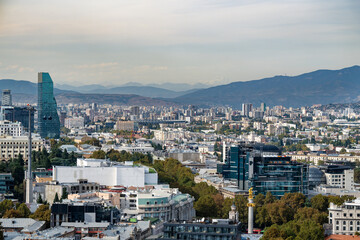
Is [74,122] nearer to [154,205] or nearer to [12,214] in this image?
[154,205]

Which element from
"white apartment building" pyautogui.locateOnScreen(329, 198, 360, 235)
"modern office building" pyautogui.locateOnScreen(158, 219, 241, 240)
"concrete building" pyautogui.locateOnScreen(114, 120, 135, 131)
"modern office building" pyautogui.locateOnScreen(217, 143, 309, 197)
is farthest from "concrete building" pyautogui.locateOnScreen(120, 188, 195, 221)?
"concrete building" pyautogui.locateOnScreen(114, 120, 135, 131)

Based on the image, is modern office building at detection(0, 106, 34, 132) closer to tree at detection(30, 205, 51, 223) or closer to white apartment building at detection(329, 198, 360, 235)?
tree at detection(30, 205, 51, 223)

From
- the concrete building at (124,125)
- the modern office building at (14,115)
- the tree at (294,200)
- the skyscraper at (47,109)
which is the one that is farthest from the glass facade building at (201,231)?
the concrete building at (124,125)

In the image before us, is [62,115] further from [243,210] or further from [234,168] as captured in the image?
[243,210]

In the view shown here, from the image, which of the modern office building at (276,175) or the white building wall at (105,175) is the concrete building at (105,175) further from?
the modern office building at (276,175)

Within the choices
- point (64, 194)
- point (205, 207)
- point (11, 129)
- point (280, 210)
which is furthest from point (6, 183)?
point (11, 129)

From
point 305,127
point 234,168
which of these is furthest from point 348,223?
point 305,127

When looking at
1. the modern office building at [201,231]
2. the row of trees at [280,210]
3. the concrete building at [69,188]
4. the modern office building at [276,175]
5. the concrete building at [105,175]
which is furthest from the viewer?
the modern office building at [276,175]
